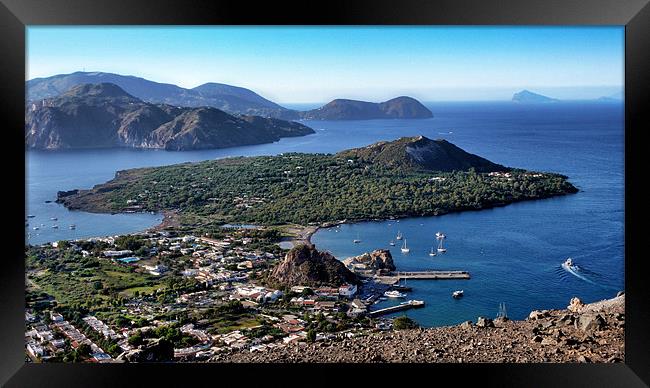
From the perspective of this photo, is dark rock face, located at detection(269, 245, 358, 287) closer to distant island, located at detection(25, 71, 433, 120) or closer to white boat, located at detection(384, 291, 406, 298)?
white boat, located at detection(384, 291, 406, 298)

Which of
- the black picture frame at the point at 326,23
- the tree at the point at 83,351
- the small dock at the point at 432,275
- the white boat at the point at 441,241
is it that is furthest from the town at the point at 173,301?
the black picture frame at the point at 326,23

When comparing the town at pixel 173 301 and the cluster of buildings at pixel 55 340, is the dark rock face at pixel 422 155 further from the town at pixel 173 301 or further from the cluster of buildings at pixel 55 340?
the cluster of buildings at pixel 55 340

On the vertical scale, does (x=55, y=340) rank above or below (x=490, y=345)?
below

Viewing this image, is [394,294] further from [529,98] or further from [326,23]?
[529,98]

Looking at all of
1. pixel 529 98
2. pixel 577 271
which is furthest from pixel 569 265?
pixel 529 98
